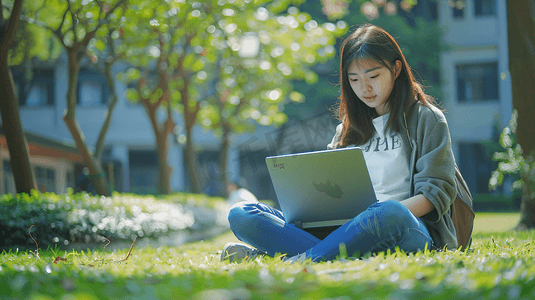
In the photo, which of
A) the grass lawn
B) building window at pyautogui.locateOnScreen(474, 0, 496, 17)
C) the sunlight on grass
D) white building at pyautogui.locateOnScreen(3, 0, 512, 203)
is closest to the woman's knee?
the grass lawn

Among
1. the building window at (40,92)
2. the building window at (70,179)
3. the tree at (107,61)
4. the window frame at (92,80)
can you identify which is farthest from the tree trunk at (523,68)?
the building window at (40,92)

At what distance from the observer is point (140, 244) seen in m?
6.01

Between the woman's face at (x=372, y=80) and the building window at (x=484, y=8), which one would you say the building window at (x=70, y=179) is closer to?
the woman's face at (x=372, y=80)

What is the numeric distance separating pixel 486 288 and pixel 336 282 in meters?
0.43

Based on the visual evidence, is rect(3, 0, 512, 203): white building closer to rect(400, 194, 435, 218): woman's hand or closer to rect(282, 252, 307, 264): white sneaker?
rect(400, 194, 435, 218): woman's hand

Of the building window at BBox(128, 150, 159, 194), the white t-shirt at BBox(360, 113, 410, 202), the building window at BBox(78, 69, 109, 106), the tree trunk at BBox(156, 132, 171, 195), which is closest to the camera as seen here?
the white t-shirt at BBox(360, 113, 410, 202)

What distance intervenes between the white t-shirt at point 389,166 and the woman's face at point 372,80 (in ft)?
0.46

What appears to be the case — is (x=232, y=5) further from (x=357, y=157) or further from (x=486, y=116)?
(x=486, y=116)

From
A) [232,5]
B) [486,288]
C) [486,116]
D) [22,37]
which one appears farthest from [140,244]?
[486,116]

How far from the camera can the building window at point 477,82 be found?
19.2 metres

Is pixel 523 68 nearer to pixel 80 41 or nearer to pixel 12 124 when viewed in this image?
pixel 80 41

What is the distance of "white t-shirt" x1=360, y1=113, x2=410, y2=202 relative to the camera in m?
2.62

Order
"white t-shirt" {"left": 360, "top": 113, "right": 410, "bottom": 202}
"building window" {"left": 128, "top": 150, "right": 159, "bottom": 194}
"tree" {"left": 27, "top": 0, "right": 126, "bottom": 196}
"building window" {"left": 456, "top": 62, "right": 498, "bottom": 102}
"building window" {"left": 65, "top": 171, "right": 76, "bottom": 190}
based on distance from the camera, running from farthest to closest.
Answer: "building window" {"left": 128, "top": 150, "right": 159, "bottom": 194}, "building window" {"left": 456, "top": 62, "right": 498, "bottom": 102}, "building window" {"left": 65, "top": 171, "right": 76, "bottom": 190}, "tree" {"left": 27, "top": 0, "right": 126, "bottom": 196}, "white t-shirt" {"left": 360, "top": 113, "right": 410, "bottom": 202}

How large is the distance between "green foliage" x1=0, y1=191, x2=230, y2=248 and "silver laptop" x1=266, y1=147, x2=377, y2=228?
2871mm
